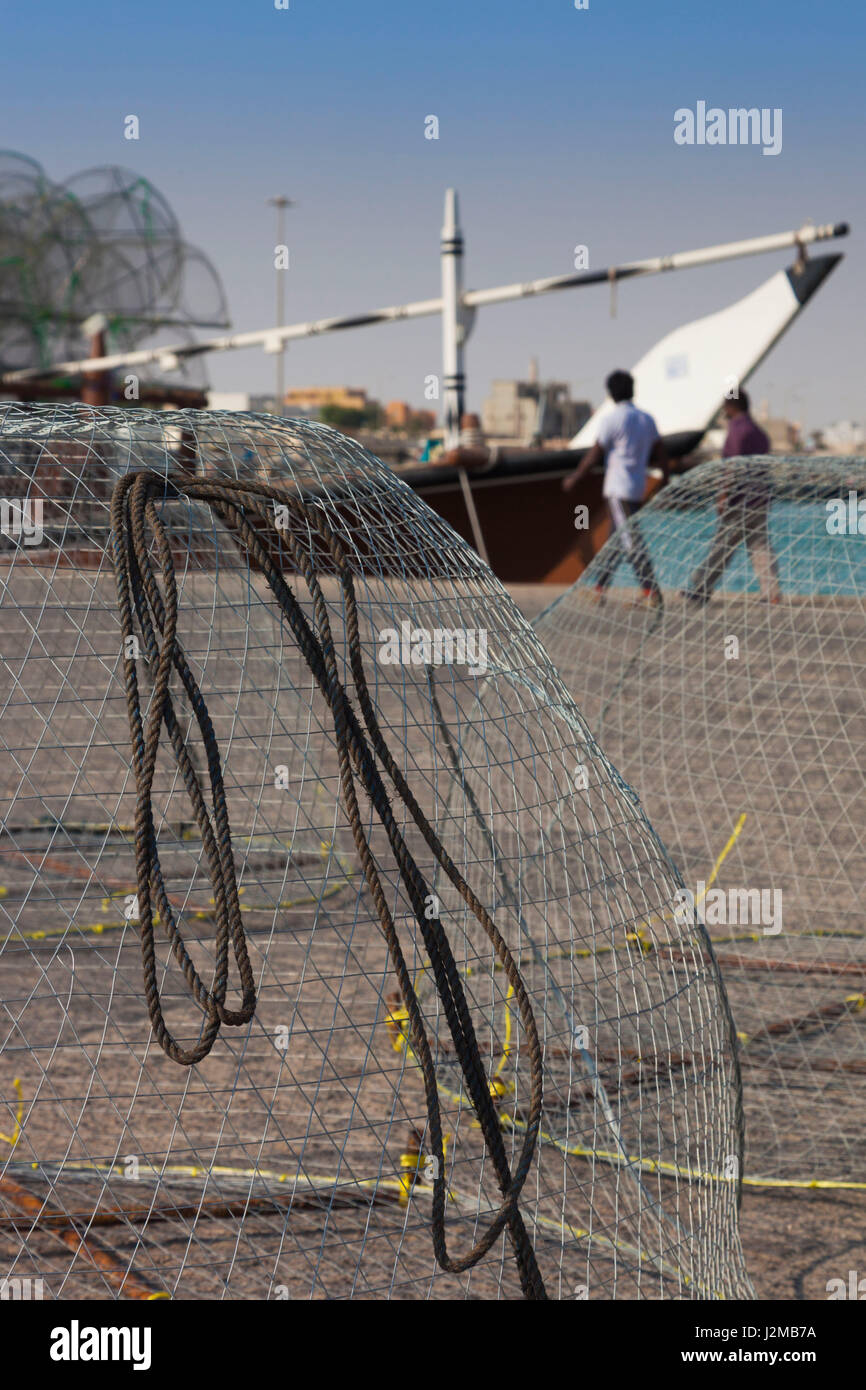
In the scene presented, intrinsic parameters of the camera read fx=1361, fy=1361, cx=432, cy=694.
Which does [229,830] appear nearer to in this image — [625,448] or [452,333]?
[625,448]

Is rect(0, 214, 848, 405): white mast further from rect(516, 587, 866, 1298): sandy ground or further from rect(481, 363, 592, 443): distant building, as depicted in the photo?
rect(481, 363, 592, 443): distant building

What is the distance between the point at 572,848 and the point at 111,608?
2.86ft

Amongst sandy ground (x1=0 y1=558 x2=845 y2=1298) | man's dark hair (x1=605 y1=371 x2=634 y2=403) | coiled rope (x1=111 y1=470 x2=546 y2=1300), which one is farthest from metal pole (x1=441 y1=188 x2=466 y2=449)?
coiled rope (x1=111 y1=470 x2=546 y2=1300)

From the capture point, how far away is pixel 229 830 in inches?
74.1

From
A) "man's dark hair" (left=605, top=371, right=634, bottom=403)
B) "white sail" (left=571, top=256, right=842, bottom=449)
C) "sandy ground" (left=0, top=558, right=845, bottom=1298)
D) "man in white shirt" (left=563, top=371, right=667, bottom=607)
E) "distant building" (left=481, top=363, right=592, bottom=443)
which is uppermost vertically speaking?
"distant building" (left=481, top=363, right=592, bottom=443)

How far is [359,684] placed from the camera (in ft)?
6.56

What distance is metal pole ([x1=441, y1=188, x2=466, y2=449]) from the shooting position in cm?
1402

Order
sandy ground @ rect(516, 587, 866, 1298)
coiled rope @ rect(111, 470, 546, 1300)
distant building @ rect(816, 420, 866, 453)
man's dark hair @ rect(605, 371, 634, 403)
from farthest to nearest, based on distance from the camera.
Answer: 1. distant building @ rect(816, 420, 866, 453)
2. man's dark hair @ rect(605, 371, 634, 403)
3. sandy ground @ rect(516, 587, 866, 1298)
4. coiled rope @ rect(111, 470, 546, 1300)

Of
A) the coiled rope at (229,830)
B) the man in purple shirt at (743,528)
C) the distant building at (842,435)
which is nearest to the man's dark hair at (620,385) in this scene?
the man in purple shirt at (743,528)

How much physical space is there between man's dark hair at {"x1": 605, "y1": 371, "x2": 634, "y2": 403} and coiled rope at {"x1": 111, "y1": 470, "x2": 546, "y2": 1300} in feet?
23.5

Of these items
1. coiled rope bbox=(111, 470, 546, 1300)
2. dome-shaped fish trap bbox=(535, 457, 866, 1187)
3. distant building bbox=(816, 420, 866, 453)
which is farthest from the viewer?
distant building bbox=(816, 420, 866, 453)
